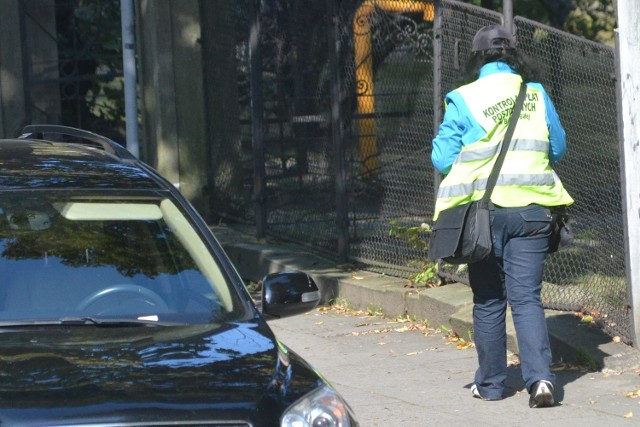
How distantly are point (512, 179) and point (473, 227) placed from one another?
12.9 inches

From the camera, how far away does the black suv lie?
3.47 m

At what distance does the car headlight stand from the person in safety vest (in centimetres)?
261

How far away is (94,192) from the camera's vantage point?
4.68 meters

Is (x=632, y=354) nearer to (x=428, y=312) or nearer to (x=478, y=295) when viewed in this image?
(x=478, y=295)

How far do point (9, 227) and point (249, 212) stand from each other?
8.02 m

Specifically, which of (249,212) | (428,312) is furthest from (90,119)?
(428,312)

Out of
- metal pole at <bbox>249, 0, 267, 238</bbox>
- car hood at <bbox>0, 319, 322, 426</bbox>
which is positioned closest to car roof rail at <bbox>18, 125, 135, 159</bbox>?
car hood at <bbox>0, 319, 322, 426</bbox>

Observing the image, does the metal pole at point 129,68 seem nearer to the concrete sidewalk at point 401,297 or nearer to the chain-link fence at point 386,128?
the chain-link fence at point 386,128

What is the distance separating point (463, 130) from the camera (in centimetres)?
636

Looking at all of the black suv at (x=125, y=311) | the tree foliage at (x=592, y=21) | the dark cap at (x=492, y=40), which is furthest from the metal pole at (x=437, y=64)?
the tree foliage at (x=592, y=21)

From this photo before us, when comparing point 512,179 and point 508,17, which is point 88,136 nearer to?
point 512,179

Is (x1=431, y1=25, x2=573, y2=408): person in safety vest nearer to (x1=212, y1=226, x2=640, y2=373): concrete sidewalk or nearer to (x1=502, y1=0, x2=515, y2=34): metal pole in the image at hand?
(x1=212, y1=226, x2=640, y2=373): concrete sidewalk

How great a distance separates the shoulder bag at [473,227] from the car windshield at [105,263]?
1.95 meters

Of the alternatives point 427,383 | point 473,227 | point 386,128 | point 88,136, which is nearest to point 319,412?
point 88,136
